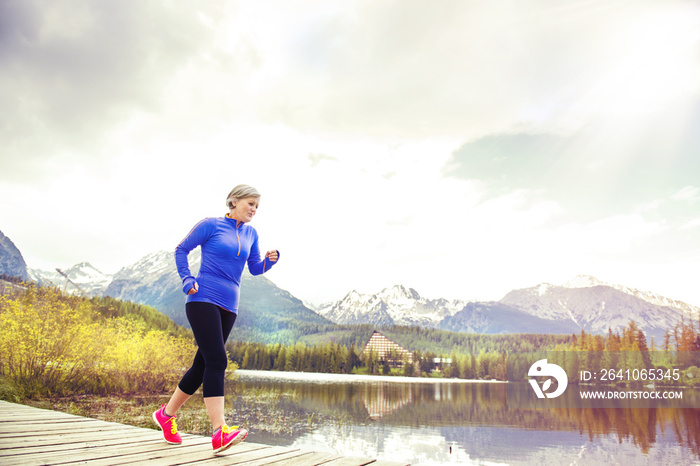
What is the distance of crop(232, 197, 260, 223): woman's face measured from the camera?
4590 mm

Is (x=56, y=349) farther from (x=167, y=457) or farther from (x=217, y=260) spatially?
(x=167, y=457)

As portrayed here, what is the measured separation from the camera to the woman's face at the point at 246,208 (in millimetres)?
4590

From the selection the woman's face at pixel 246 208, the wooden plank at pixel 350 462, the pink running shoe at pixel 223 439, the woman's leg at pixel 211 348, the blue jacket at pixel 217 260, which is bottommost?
the wooden plank at pixel 350 462

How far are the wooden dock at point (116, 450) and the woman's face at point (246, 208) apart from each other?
2236 mm

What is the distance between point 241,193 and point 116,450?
2.56 metres

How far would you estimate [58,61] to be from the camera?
25.9m

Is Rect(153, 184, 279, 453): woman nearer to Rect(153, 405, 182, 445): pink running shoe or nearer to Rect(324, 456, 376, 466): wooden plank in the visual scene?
Rect(153, 405, 182, 445): pink running shoe

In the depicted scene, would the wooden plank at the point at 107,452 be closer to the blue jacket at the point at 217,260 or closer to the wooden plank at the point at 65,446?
the wooden plank at the point at 65,446

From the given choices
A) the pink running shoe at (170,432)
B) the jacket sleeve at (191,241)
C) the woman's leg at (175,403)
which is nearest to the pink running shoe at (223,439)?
the pink running shoe at (170,432)

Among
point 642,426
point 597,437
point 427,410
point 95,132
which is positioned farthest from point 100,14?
point 642,426

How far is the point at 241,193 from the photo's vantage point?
4.62 metres

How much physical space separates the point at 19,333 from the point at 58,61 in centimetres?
1990

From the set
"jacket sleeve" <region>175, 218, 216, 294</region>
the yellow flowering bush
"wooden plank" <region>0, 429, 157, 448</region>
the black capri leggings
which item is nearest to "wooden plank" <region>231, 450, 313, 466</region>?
the black capri leggings

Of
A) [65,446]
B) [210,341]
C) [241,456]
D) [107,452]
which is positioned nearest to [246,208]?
[210,341]
